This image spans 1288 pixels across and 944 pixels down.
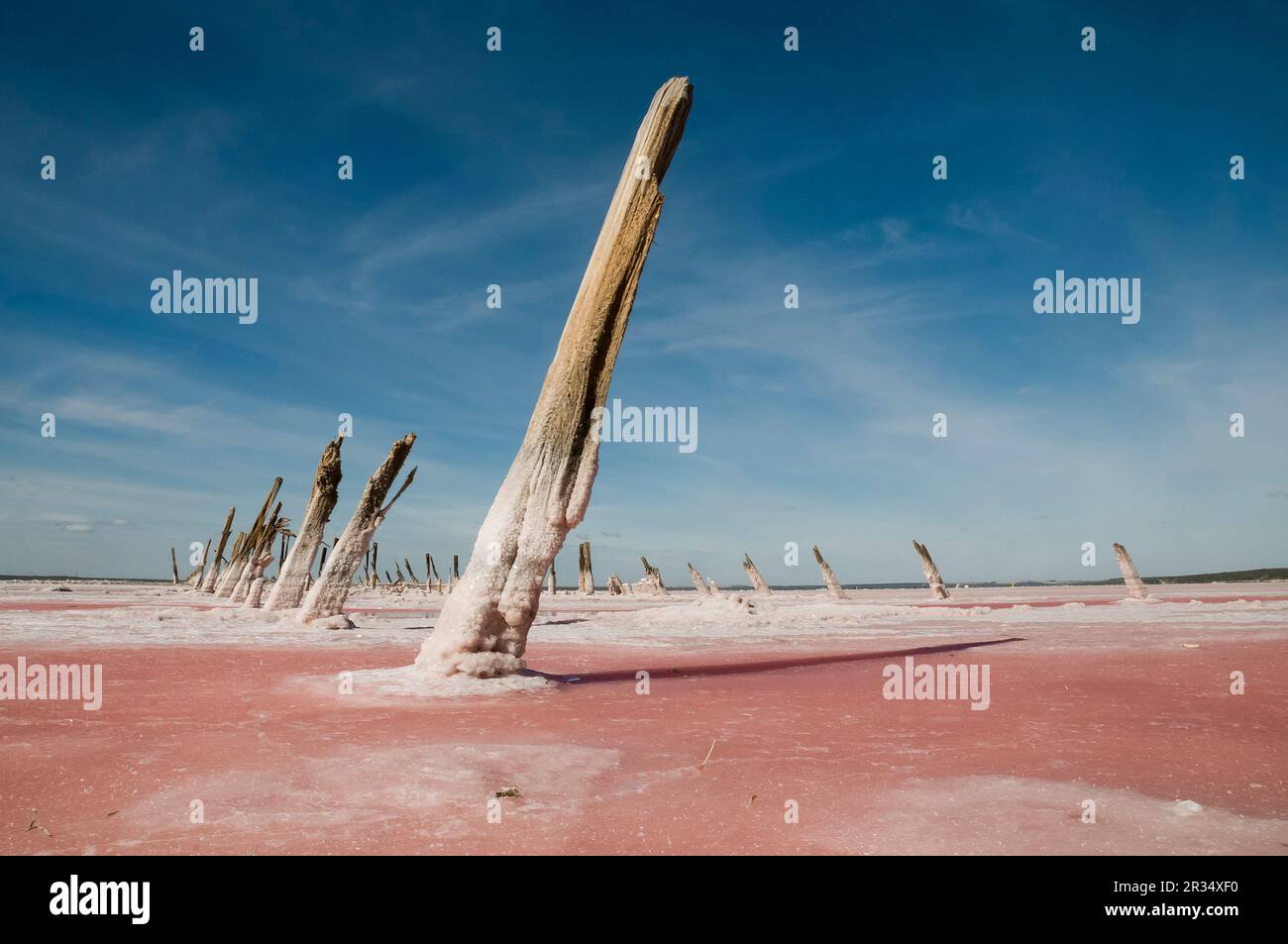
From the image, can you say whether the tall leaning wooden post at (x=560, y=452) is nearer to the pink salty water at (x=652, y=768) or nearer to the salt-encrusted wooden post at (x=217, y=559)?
the pink salty water at (x=652, y=768)

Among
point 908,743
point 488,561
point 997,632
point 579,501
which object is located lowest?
point 997,632

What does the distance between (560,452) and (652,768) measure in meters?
4.78

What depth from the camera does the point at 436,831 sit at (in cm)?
366

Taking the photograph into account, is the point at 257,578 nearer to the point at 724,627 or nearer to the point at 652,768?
the point at 724,627

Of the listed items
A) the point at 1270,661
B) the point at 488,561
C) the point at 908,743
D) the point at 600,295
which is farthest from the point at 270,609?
the point at 1270,661

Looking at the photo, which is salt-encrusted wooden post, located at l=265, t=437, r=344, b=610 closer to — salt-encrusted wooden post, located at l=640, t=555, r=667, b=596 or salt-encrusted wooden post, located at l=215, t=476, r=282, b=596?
salt-encrusted wooden post, located at l=215, t=476, r=282, b=596

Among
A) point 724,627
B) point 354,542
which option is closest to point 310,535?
point 354,542

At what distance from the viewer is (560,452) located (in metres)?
9.10

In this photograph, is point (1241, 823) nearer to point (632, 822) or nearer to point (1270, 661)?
point (632, 822)

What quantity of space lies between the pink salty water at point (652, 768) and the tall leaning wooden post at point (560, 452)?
867 mm

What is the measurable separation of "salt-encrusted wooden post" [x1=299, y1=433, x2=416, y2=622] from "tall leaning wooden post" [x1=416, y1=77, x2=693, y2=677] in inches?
333

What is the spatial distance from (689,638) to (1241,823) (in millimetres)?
13247

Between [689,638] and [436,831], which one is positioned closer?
[436,831]
